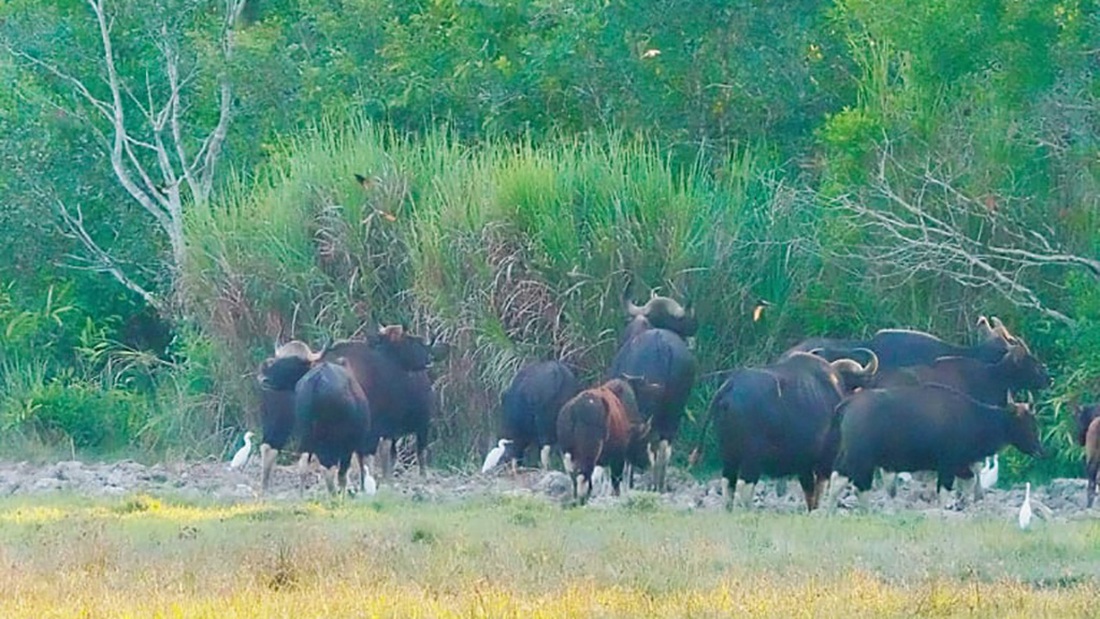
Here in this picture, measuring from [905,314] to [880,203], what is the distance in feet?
4.26

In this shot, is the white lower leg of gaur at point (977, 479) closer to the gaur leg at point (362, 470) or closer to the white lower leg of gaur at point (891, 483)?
the white lower leg of gaur at point (891, 483)

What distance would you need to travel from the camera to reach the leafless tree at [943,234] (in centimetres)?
2061

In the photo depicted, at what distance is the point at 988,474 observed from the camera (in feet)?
62.1

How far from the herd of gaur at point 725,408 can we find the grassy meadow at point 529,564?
1.08 meters

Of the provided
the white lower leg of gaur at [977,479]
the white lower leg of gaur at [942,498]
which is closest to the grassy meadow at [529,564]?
the white lower leg of gaur at [942,498]

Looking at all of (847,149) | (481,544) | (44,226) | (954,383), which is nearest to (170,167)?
(44,226)

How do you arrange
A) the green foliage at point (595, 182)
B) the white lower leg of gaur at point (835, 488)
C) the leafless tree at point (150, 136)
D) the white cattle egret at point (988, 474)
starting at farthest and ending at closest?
the leafless tree at point (150, 136)
the green foliage at point (595, 182)
the white cattle egret at point (988, 474)
the white lower leg of gaur at point (835, 488)

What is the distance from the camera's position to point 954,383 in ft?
61.9

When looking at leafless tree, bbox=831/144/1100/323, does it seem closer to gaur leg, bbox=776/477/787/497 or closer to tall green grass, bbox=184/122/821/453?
tall green grass, bbox=184/122/821/453

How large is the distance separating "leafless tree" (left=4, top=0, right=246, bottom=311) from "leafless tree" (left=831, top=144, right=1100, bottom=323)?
10.1 m

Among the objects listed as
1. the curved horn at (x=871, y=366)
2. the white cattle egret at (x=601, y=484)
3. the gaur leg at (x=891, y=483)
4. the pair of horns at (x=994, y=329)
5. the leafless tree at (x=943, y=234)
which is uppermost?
the leafless tree at (x=943, y=234)

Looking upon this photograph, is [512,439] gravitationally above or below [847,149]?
below

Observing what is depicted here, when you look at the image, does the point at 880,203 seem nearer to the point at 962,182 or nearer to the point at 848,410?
the point at 962,182

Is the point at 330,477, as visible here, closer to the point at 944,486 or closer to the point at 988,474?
the point at 944,486
